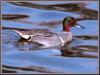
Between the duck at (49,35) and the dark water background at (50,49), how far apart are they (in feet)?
0.10

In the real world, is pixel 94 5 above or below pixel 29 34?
above

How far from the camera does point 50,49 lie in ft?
9.06

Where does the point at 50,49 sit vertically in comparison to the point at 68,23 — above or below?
below

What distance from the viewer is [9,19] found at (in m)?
2.77

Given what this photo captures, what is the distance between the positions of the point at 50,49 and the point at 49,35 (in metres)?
0.10

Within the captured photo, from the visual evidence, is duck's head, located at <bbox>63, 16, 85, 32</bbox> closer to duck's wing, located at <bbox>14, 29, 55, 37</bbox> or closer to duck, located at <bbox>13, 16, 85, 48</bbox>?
duck, located at <bbox>13, 16, 85, 48</bbox>

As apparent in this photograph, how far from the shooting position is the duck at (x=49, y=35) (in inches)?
108

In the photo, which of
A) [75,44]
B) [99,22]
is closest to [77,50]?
[75,44]

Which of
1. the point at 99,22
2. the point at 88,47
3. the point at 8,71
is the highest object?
the point at 99,22

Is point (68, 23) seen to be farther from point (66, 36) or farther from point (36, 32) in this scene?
point (36, 32)

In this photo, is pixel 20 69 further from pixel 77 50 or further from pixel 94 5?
pixel 94 5

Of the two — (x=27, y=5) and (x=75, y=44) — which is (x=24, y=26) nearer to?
(x=27, y=5)

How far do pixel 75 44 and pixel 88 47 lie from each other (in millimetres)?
98

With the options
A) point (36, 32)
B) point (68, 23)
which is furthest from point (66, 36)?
point (36, 32)
